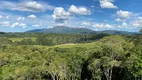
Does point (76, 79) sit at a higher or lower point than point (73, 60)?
A: lower

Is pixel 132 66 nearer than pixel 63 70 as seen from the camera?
Yes

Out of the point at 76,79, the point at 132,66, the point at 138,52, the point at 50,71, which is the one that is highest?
the point at 138,52

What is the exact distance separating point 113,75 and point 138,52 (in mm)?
13716

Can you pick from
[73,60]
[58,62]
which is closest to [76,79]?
[73,60]

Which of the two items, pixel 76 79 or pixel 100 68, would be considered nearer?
pixel 100 68

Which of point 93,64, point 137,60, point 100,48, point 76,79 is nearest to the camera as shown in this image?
point 137,60

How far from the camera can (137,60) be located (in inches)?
1628

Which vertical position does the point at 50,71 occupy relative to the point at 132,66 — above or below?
below

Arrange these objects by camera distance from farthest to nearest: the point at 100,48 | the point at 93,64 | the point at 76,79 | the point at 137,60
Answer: the point at 76,79 < the point at 100,48 < the point at 93,64 < the point at 137,60

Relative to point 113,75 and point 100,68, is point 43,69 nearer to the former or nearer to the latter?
point 100,68

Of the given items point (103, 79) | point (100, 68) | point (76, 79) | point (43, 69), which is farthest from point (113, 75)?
point (43, 69)

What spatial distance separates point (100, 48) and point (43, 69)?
16.6 metres

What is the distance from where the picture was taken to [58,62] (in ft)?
169

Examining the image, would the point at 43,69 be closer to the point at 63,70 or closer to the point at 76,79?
the point at 63,70
